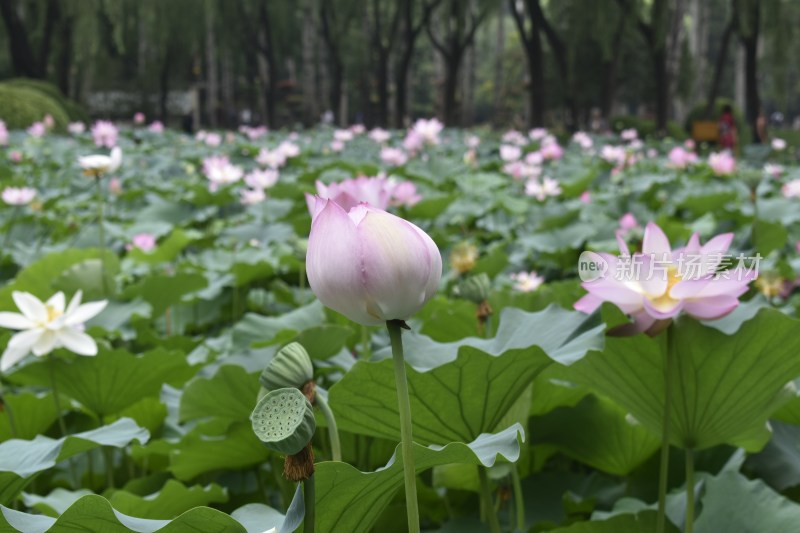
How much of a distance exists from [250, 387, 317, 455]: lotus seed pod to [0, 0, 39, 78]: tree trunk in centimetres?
1234

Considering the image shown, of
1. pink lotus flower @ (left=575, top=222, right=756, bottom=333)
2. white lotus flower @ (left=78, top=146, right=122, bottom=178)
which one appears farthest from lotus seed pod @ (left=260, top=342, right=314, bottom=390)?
white lotus flower @ (left=78, top=146, right=122, bottom=178)

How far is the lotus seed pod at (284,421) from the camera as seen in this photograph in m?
0.47

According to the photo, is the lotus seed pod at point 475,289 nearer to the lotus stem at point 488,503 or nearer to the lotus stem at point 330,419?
the lotus stem at point 488,503

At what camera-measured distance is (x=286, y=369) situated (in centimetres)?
59

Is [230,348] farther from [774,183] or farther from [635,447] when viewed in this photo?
[774,183]

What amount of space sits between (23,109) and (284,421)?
7.93 metres

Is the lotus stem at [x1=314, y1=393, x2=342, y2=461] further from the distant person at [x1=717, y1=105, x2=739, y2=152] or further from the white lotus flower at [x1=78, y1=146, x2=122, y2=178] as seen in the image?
the distant person at [x1=717, y1=105, x2=739, y2=152]

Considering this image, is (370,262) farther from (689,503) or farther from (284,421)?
(689,503)

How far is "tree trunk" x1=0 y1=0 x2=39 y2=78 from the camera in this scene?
1153 centimetres

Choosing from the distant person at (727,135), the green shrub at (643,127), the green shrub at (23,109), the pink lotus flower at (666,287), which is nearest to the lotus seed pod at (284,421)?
the pink lotus flower at (666,287)

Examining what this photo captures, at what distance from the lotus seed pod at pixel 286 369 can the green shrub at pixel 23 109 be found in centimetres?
763

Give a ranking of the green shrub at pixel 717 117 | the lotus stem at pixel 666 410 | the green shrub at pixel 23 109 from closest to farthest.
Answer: the lotus stem at pixel 666 410, the green shrub at pixel 23 109, the green shrub at pixel 717 117

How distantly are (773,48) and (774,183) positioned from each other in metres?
6.93

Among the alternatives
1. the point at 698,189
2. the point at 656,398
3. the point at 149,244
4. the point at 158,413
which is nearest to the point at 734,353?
the point at 656,398
